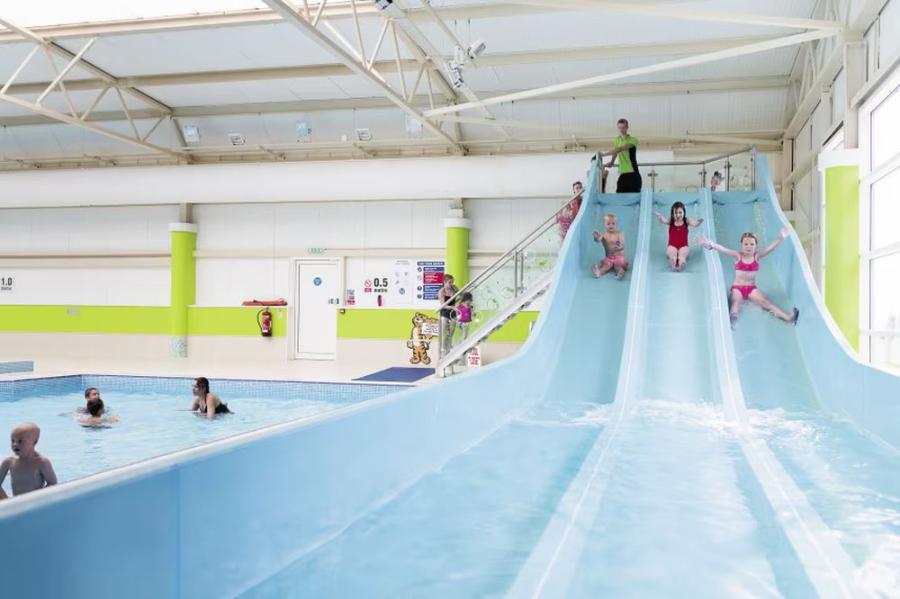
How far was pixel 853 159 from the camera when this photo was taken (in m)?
7.33

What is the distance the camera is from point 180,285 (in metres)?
14.8

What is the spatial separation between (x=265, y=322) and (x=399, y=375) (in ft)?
15.3

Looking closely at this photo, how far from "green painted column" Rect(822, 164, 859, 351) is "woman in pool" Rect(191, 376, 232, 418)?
6.57 metres

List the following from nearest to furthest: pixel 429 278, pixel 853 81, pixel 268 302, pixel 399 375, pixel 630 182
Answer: pixel 853 81 → pixel 630 182 → pixel 399 375 → pixel 429 278 → pixel 268 302

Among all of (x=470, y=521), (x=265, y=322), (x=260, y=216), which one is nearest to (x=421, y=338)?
(x=265, y=322)

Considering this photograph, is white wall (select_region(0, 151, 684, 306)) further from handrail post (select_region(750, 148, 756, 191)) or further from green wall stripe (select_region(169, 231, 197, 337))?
handrail post (select_region(750, 148, 756, 191))

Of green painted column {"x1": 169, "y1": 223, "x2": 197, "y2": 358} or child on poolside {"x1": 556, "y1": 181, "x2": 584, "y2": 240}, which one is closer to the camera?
child on poolside {"x1": 556, "y1": 181, "x2": 584, "y2": 240}

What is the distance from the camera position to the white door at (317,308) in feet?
47.7

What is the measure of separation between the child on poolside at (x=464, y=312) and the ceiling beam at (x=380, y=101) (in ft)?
13.8

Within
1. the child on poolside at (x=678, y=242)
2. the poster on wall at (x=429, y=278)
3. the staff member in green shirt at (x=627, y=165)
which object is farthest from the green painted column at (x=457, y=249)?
the child on poolside at (x=678, y=242)

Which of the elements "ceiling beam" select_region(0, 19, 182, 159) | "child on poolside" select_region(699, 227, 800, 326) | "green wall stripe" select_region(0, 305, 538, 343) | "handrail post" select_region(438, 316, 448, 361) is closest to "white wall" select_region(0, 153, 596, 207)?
"ceiling beam" select_region(0, 19, 182, 159)

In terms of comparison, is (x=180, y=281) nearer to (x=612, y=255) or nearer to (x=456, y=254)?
(x=456, y=254)

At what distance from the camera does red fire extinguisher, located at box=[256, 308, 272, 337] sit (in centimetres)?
1453

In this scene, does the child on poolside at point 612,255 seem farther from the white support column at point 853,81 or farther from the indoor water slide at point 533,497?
the white support column at point 853,81
